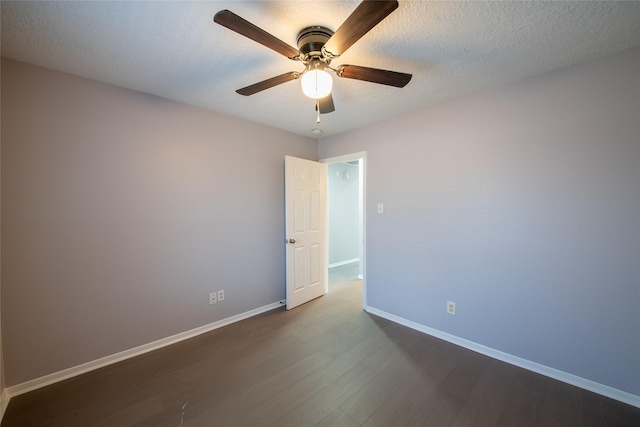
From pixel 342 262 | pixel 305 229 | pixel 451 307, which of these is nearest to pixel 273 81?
pixel 305 229

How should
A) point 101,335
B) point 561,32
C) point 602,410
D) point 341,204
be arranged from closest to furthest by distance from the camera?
point 561,32
point 602,410
point 101,335
point 341,204

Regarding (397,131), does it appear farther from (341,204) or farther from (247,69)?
(341,204)

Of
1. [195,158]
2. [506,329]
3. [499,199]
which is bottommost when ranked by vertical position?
[506,329]

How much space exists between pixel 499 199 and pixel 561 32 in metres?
1.21

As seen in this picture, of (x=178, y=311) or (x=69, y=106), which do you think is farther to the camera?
(x=178, y=311)

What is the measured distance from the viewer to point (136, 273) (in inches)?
89.6

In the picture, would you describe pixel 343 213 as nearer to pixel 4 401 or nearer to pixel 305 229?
pixel 305 229

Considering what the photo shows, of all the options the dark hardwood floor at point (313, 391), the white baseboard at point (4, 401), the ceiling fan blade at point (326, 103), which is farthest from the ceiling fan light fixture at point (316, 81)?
the white baseboard at point (4, 401)

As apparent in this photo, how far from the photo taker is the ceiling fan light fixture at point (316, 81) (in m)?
1.47

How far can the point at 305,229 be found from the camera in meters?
3.47

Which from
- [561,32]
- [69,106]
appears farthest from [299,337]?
[561,32]

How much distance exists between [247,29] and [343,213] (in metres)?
4.78

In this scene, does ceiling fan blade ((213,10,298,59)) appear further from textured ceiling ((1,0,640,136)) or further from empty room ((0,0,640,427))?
textured ceiling ((1,0,640,136))

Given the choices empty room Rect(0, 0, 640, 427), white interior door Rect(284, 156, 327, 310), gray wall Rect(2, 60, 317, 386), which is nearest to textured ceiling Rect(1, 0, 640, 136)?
empty room Rect(0, 0, 640, 427)
